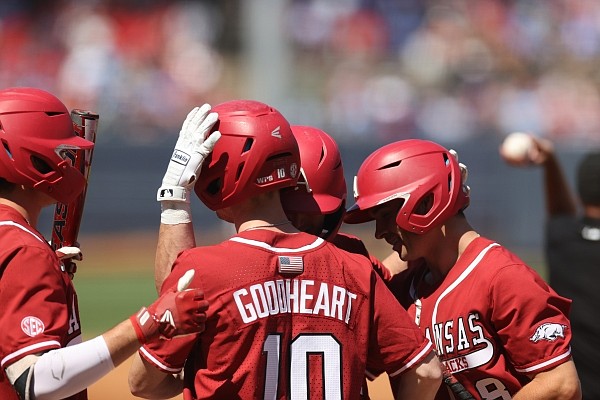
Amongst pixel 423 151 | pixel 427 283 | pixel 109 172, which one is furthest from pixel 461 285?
pixel 109 172

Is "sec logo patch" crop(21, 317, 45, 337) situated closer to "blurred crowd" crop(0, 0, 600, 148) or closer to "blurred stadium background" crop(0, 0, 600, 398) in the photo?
"blurred stadium background" crop(0, 0, 600, 398)

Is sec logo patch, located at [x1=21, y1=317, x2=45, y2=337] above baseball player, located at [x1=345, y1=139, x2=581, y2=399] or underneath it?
above

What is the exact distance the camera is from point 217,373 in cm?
303

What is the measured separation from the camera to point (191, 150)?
3219mm

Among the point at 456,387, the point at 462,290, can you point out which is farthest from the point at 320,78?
the point at 456,387

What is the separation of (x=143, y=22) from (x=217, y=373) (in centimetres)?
1657

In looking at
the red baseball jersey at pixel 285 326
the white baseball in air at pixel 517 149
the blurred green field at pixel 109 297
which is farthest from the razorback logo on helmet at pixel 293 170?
the blurred green field at pixel 109 297

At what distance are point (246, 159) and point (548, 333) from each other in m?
1.27

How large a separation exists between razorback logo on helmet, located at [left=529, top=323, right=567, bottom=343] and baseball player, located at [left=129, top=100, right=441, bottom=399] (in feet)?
1.37

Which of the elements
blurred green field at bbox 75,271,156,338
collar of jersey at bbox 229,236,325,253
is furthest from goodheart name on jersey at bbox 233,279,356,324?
blurred green field at bbox 75,271,156,338

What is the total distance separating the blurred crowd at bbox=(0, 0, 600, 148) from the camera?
56.1 ft

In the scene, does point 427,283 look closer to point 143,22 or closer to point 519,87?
point 519,87

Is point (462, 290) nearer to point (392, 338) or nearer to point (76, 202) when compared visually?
point (392, 338)

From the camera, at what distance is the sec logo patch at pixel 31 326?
115 inches
